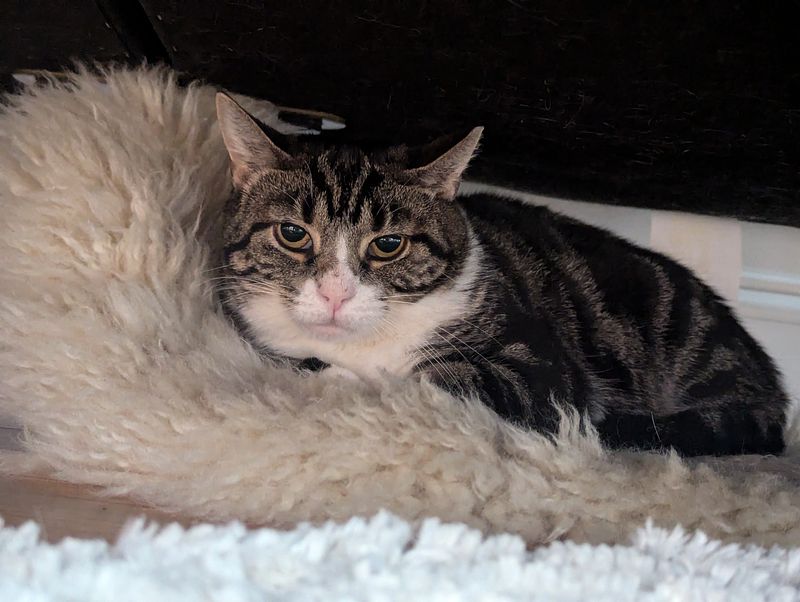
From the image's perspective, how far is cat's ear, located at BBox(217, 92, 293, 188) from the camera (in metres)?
0.97

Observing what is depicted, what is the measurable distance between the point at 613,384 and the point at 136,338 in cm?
76

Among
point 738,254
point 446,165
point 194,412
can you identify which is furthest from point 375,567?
point 738,254

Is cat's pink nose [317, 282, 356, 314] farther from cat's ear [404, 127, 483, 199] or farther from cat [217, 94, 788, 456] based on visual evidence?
cat's ear [404, 127, 483, 199]

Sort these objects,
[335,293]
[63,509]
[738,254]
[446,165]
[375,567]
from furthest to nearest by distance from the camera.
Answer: [738,254] → [446,165] → [335,293] → [63,509] → [375,567]

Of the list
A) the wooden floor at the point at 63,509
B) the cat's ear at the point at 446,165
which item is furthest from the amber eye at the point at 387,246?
the wooden floor at the point at 63,509

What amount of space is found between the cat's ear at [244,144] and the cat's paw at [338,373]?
33 cm

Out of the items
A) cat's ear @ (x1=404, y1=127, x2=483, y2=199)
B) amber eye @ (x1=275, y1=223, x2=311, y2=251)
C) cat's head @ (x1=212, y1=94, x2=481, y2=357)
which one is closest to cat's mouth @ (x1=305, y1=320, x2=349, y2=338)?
cat's head @ (x1=212, y1=94, x2=481, y2=357)

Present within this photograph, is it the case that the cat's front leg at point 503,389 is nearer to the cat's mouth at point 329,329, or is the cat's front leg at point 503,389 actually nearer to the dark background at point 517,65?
the cat's mouth at point 329,329

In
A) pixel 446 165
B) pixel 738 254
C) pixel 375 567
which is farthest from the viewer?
pixel 738 254

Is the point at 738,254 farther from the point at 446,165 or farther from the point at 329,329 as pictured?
the point at 329,329

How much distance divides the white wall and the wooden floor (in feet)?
3.50

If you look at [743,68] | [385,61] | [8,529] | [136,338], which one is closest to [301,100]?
[385,61]

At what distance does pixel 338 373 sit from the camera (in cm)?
92

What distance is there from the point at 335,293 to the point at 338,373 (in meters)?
0.11
